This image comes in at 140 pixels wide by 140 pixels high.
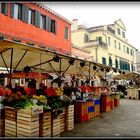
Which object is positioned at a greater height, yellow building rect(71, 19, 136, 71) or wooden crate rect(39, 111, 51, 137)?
yellow building rect(71, 19, 136, 71)

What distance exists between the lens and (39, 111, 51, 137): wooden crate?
6461 millimetres

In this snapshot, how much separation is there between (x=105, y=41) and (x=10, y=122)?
30.5 m

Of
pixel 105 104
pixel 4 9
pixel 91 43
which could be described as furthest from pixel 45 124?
pixel 91 43

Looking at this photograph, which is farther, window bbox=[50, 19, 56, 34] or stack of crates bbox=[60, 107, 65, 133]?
window bbox=[50, 19, 56, 34]

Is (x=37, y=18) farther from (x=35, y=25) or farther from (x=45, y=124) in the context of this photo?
(x=45, y=124)

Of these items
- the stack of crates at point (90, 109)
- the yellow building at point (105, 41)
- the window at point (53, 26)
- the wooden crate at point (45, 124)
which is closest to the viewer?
the wooden crate at point (45, 124)

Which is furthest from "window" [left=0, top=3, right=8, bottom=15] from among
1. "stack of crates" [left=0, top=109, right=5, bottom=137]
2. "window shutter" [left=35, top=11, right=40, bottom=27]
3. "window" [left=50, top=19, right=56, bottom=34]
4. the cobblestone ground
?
"stack of crates" [left=0, top=109, right=5, bottom=137]

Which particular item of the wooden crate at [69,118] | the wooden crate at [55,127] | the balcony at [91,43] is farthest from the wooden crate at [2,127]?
the balcony at [91,43]

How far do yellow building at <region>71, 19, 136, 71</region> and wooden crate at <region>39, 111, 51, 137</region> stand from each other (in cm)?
2645

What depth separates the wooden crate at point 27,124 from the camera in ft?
20.0

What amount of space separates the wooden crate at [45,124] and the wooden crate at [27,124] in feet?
0.72

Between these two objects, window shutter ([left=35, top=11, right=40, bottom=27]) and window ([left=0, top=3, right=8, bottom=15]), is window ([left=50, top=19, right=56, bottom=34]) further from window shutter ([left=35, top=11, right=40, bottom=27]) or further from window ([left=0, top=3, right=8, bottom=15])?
window ([left=0, top=3, right=8, bottom=15])

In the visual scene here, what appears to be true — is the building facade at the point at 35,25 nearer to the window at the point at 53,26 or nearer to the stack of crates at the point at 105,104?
the window at the point at 53,26

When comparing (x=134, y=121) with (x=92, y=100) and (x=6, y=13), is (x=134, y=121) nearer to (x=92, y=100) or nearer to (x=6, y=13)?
(x=92, y=100)
